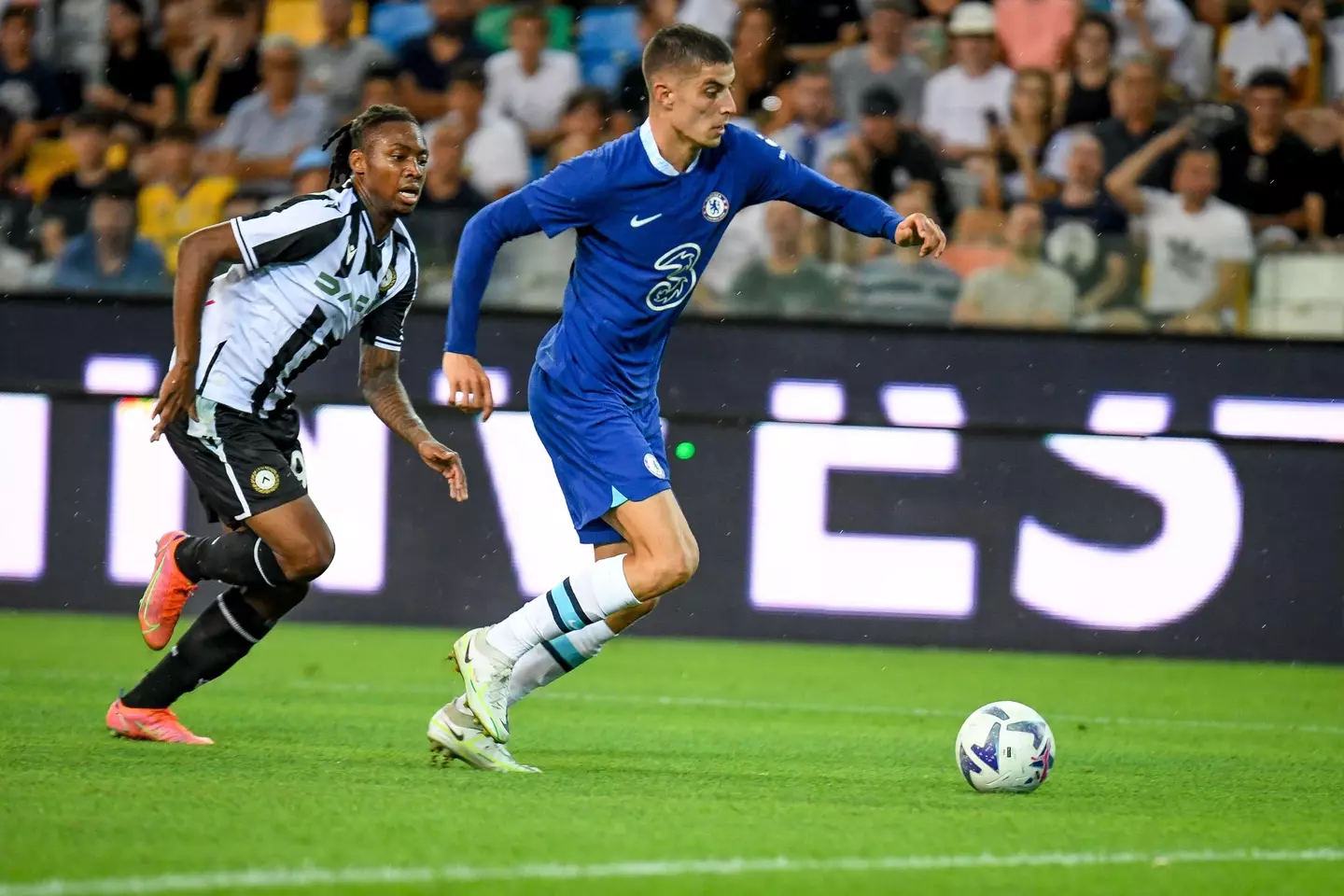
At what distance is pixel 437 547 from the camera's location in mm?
10125

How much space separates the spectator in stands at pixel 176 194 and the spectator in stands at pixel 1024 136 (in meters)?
4.51

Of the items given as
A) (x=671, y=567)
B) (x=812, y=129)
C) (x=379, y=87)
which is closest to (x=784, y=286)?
(x=812, y=129)

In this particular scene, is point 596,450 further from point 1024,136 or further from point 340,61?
point 340,61

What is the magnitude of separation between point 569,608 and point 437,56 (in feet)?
24.5

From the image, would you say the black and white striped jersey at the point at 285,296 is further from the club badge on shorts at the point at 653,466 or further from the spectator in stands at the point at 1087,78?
the spectator in stands at the point at 1087,78

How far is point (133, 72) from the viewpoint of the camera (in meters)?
12.2

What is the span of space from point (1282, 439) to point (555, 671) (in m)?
5.51

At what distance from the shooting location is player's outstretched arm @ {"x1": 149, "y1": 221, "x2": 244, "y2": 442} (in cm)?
563

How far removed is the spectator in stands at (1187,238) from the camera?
998 centimetres

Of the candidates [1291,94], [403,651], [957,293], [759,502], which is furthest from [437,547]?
[1291,94]

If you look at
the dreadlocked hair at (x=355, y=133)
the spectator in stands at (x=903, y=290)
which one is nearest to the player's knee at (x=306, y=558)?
the dreadlocked hair at (x=355, y=133)

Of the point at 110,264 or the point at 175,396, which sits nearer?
the point at 175,396

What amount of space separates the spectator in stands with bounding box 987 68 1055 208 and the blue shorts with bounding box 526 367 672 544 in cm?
565

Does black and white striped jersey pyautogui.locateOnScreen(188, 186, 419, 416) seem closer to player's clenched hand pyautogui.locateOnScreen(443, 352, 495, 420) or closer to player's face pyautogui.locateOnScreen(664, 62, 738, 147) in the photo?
player's clenched hand pyautogui.locateOnScreen(443, 352, 495, 420)
